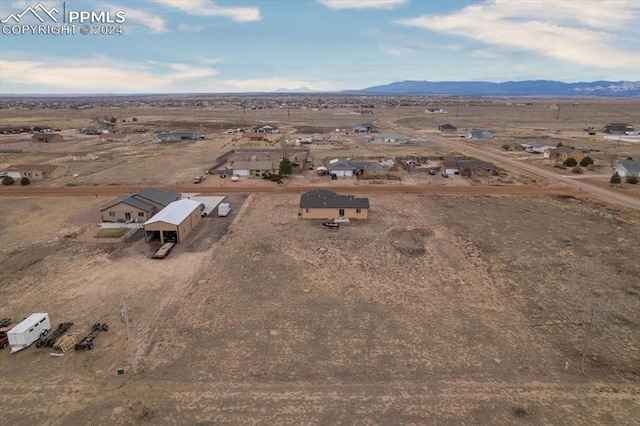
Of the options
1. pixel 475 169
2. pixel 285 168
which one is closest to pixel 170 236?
pixel 285 168

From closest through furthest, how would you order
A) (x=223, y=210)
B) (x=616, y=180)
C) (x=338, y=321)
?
(x=338, y=321) < (x=223, y=210) < (x=616, y=180)

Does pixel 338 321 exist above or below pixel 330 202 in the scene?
below

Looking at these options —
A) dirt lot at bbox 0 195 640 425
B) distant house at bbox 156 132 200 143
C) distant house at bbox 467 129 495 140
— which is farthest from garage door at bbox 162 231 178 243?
distant house at bbox 467 129 495 140

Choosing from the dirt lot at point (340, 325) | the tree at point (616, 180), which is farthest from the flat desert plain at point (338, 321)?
the tree at point (616, 180)

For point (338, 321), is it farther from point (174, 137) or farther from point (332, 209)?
point (174, 137)

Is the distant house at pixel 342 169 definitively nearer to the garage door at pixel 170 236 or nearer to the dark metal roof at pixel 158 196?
the dark metal roof at pixel 158 196
